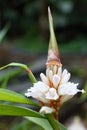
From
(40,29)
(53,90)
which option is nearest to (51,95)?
(53,90)

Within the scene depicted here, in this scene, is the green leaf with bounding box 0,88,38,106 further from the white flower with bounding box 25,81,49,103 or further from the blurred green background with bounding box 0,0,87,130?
the blurred green background with bounding box 0,0,87,130

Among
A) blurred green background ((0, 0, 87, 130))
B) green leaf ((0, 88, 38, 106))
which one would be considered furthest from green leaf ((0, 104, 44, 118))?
blurred green background ((0, 0, 87, 130))

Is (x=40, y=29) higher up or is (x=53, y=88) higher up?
(x=40, y=29)

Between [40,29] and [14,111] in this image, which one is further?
[40,29]

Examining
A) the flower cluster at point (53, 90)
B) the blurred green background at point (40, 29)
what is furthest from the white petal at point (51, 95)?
the blurred green background at point (40, 29)

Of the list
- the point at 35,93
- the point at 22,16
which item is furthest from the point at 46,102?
the point at 22,16

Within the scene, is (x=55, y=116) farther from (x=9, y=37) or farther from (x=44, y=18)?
(x=9, y=37)

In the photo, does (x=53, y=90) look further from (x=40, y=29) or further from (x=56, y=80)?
(x=40, y=29)

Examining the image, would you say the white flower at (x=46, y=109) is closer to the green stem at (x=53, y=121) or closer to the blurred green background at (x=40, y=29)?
the green stem at (x=53, y=121)
